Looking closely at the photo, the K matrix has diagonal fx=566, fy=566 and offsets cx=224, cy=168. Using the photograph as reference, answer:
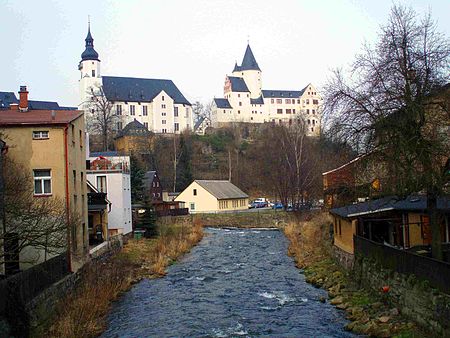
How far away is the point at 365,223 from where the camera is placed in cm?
2869

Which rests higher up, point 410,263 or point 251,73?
point 251,73

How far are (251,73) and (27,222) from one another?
122629 millimetres

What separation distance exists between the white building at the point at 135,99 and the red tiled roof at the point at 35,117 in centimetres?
7799

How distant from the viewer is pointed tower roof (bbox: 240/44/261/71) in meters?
140

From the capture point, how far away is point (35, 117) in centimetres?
2591

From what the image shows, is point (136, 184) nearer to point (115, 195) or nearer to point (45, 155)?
point (115, 195)

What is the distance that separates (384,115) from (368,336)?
6942mm

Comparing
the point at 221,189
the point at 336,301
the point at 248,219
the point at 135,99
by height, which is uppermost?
the point at 135,99

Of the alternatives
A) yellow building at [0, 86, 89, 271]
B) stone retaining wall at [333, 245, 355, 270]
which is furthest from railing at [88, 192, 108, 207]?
stone retaining wall at [333, 245, 355, 270]

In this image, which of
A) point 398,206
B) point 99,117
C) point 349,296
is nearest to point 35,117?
point 349,296

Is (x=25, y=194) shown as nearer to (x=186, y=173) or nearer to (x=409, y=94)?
(x=409, y=94)

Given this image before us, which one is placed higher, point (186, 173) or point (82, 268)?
point (186, 173)

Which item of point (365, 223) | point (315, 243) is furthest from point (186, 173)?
point (365, 223)

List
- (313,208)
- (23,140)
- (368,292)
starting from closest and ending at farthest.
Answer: (368,292) → (23,140) → (313,208)
